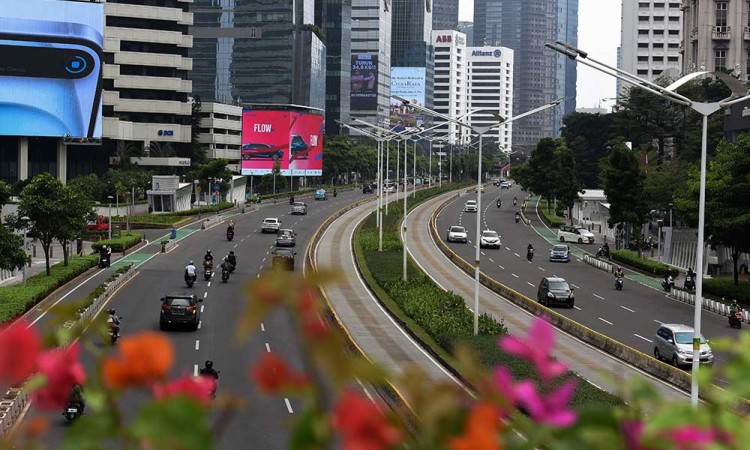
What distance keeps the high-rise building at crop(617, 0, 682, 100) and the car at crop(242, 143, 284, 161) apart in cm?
7219

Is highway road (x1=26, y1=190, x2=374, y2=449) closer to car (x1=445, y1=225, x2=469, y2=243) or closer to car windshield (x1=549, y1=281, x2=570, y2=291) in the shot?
car (x1=445, y1=225, x2=469, y2=243)

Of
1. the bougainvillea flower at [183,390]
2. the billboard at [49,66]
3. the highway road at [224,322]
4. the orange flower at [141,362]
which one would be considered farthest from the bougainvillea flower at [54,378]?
the billboard at [49,66]

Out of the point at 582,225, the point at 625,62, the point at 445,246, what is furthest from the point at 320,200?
the point at 625,62

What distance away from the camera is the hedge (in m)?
40.8

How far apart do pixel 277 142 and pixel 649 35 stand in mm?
76668

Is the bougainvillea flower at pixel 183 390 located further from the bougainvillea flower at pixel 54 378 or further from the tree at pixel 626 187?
the tree at pixel 626 187

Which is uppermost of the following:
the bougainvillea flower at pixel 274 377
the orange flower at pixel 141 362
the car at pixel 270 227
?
the orange flower at pixel 141 362

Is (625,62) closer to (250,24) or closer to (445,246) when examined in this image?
(250,24)

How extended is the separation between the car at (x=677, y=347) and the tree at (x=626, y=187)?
3953cm

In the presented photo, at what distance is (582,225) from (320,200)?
1395 inches

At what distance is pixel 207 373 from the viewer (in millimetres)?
24500

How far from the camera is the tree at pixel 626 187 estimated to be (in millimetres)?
75438

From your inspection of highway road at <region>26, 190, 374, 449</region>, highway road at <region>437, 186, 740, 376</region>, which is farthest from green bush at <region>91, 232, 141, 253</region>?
highway road at <region>437, 186, 740, 376</region>

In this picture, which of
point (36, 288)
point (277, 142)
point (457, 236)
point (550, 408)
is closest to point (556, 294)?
point (36, 288)
